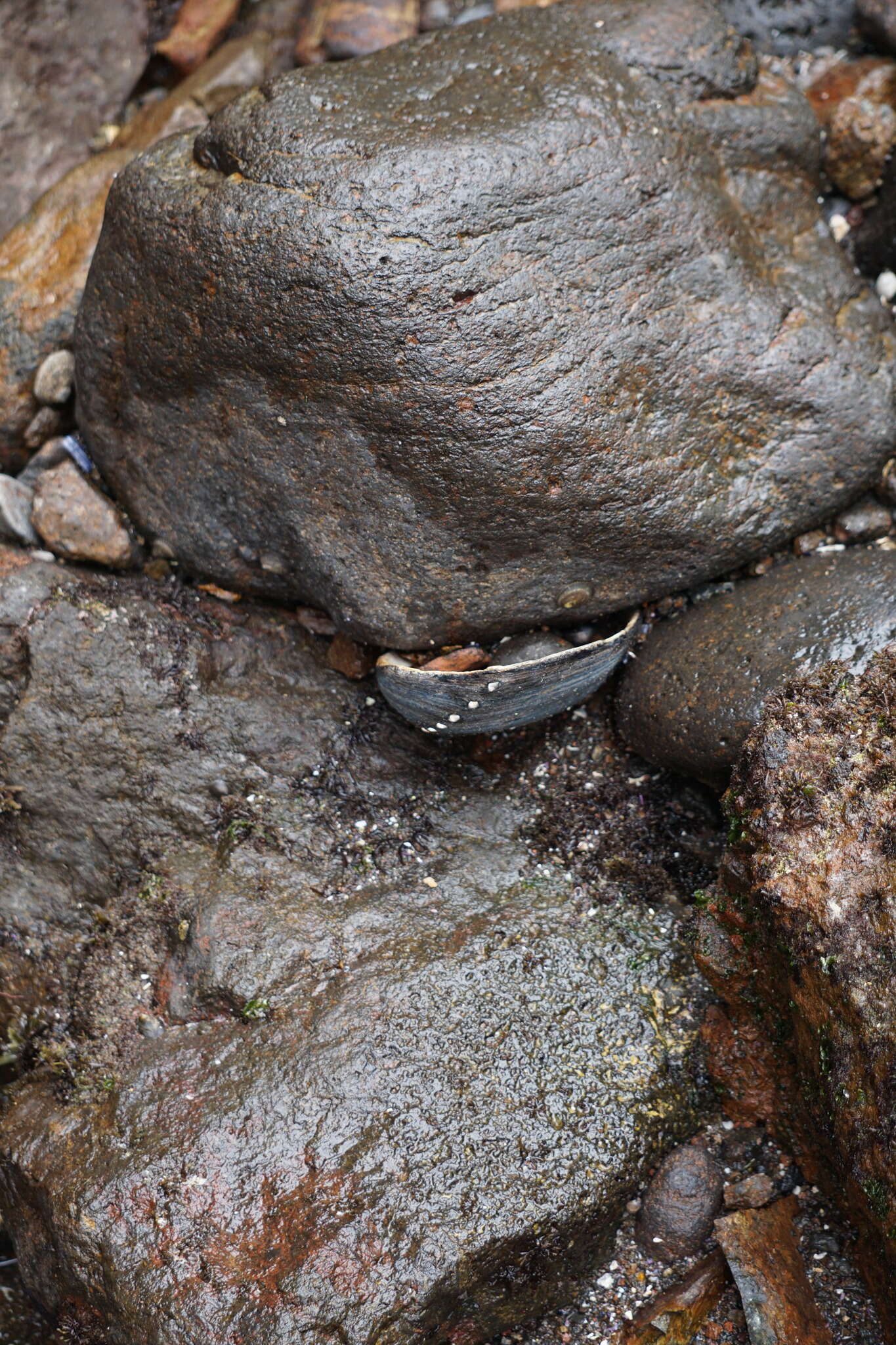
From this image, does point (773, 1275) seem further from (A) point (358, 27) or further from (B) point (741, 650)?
(A) point (358, 27)

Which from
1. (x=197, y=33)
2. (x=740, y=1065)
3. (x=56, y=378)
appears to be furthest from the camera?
(x=197, y=33)

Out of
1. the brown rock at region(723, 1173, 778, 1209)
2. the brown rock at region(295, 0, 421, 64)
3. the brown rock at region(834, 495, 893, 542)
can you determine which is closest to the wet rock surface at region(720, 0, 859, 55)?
the brown rock at region(295, 0, 421, 64)

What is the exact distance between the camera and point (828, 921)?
2748 mm

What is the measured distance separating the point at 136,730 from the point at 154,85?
365 cm

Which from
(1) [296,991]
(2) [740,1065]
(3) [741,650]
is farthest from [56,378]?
(2) [740,1065]

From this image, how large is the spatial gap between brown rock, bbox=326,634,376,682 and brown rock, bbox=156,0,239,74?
3355 millimetres

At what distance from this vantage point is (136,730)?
374cm

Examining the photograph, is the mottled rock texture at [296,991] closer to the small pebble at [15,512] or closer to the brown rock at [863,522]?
the small pebble at [15,512]

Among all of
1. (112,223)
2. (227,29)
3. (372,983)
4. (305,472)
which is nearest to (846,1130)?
(372,983)

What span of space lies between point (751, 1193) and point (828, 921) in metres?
1.19

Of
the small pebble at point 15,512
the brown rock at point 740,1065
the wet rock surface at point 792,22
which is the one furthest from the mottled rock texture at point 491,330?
the brown rock at point 740,1065

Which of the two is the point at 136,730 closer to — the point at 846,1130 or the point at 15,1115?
the point at 15,1115

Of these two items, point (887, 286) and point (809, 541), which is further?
point (887, 286)

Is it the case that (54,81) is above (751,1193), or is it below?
above
